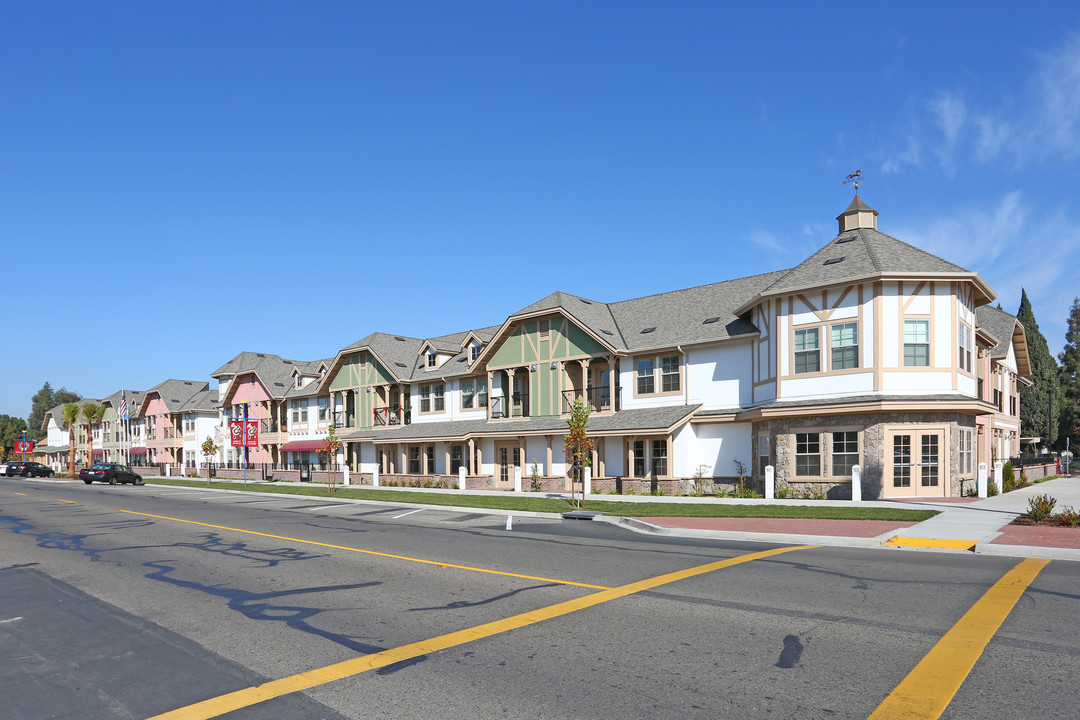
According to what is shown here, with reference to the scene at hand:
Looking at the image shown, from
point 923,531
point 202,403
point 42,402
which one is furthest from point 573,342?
point 42,402

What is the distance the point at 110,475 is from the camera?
51.0m

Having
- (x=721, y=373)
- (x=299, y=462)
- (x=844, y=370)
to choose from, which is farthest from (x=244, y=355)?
(x=844, y=370)

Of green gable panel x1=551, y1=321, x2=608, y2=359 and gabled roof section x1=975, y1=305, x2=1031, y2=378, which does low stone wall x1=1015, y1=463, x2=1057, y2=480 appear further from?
green gable panel x1=551, y1=321, x2=608, y2=359

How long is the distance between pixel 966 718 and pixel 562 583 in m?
6.10

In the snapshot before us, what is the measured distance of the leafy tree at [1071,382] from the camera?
68.8 meters

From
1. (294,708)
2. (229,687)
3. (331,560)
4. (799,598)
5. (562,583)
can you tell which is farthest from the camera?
(331,560)

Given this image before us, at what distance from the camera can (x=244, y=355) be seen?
204 ft

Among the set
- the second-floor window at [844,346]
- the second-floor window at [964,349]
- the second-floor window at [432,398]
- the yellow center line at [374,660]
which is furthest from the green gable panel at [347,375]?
the yellow center line at [374,660]

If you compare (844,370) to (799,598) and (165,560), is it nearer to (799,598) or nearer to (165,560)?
(799,598)

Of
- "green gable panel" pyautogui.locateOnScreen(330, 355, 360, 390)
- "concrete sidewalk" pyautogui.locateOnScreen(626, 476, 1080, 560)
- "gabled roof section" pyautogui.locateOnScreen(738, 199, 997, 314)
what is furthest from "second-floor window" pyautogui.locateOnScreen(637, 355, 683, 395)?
"green gable panel" pyautogui.locateOnScreen(330, 355, 360, 390)

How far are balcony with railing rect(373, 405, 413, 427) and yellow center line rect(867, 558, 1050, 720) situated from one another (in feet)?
126

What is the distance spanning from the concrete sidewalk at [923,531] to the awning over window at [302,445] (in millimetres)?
35091

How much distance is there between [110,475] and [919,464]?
51.4 meters

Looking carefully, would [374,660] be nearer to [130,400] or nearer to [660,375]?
[660,375]
